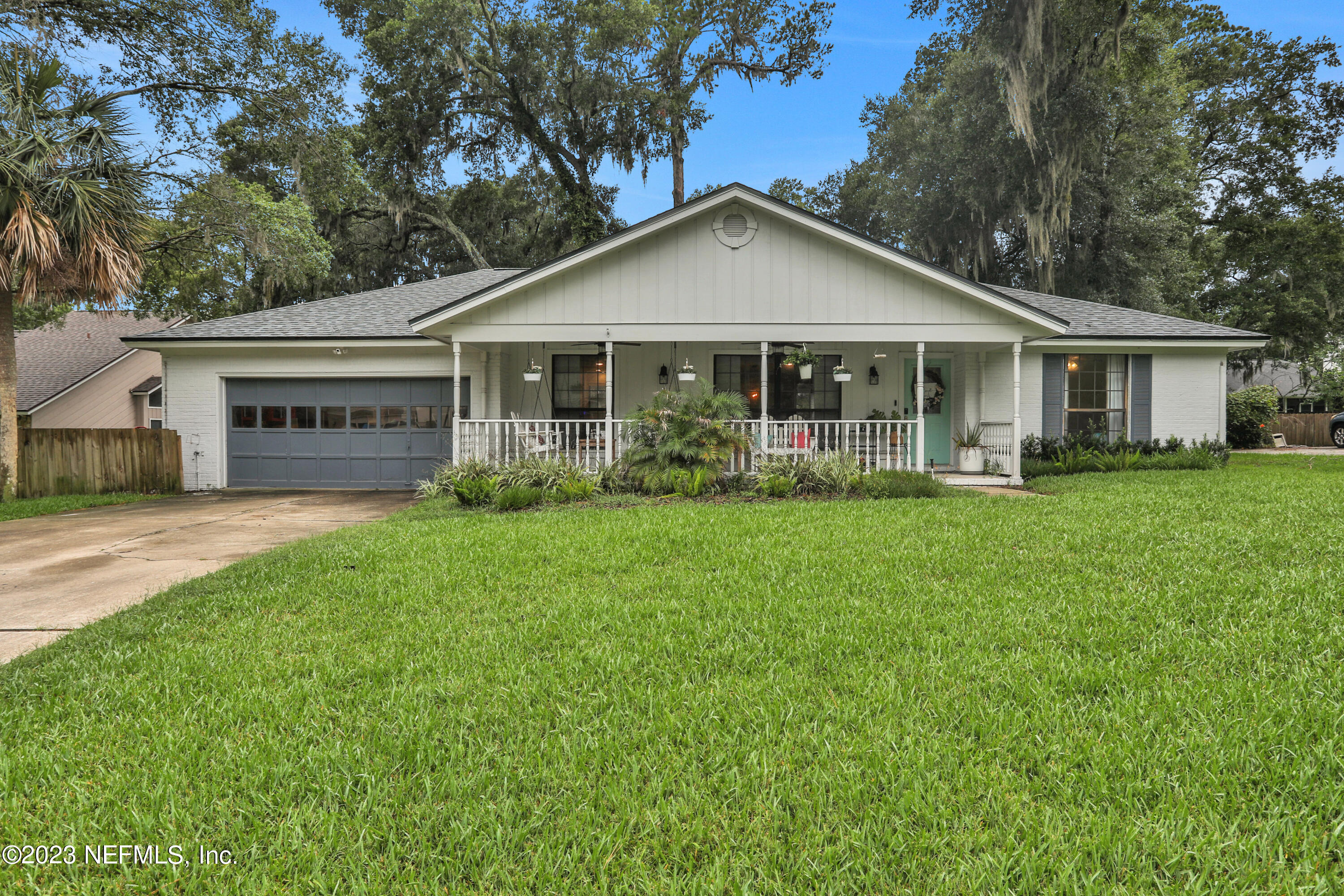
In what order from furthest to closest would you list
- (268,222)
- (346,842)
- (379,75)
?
(379,75) → (268,222) → (346,842)

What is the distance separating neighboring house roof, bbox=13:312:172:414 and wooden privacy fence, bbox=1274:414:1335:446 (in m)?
36.0

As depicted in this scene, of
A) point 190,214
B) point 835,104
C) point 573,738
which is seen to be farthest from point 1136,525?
point 835,104

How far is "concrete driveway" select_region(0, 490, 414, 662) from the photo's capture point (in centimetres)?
439

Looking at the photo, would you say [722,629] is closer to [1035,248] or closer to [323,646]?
[323,646]

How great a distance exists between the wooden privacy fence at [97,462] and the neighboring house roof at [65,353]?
7266mm

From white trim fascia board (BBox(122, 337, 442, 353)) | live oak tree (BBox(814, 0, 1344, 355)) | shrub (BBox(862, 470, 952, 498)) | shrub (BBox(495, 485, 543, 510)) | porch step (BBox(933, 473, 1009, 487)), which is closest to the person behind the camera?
shrub (BBox(495, 485, 543, 510))

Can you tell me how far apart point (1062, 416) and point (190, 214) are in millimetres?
17747

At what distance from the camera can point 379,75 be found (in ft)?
66.2

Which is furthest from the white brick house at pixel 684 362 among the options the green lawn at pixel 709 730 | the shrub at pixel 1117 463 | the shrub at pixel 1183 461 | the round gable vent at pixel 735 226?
the green lawn at pixel 709 730

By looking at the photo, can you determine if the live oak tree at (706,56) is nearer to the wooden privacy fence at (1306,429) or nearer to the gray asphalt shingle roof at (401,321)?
the gray asphalt shingle roof at (401,321)

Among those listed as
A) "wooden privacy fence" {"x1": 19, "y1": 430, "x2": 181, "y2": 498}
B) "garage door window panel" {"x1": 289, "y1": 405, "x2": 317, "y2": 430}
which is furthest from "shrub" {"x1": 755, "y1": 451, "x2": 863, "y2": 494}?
"wooden privacy fence" {"x1": 19, "y1": 430, "x2": 181, "y2": 498}

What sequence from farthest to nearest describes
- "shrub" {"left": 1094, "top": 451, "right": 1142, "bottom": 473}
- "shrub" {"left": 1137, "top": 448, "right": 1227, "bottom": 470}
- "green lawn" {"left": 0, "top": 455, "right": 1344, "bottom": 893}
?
→ 1. "shrub" {"left": 1137, "top": 448, "right": 1227, "bottom": 470}
2. "shrub" {"left": 1094, "top": 451, "right": 1142, "bottom": 473}
3. "green lawn" {"left": 0, "top": 455, "right": 1344, "bottom": 893}

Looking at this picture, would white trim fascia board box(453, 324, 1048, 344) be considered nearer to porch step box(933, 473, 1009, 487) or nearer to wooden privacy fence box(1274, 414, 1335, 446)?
porch step box(933, 473, 1009, 487)

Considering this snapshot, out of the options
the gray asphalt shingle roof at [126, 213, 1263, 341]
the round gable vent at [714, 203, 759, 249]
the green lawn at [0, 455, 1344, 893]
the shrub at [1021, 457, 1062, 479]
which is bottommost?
the green lawn at [0, 455, 1344, 893]
